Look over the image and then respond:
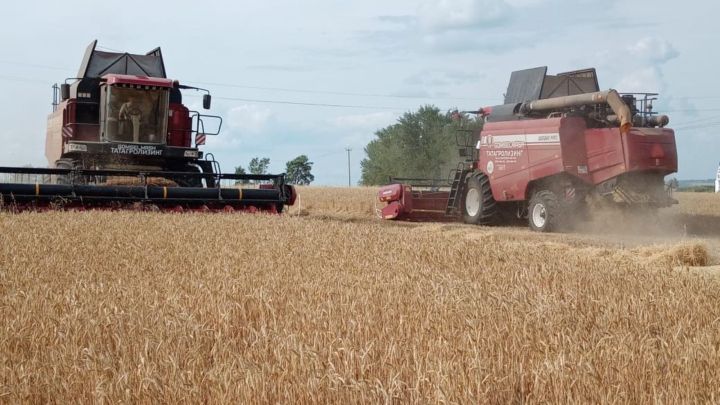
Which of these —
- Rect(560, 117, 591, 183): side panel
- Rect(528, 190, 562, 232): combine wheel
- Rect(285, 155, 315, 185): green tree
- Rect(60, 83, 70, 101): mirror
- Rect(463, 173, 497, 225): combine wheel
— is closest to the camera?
Rect(560, 117, 591, 183): side panel


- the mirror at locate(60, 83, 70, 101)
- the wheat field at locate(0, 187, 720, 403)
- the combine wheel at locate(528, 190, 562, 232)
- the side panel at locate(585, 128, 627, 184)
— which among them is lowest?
the wheat field at locate(0, 187, 720, 403)

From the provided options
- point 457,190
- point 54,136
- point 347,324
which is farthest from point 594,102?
point 347,324

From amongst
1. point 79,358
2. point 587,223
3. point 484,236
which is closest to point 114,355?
point 79,358

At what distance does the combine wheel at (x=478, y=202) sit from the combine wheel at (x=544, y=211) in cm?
138

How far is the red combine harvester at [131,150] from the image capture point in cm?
1376

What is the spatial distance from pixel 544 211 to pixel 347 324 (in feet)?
34.0

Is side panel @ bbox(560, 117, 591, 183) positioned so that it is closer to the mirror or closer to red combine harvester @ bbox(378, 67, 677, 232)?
red combine harvester @ bbox(378, 67, 677, 232)

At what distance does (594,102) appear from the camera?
13.6 m

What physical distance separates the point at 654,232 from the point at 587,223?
106 centimetres

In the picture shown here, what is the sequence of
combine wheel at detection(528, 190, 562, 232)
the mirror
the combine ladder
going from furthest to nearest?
the combine ladder
the mirror
combine wheel at detection(528, 190, 562, 232)

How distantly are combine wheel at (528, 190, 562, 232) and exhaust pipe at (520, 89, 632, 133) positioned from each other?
1.42 meters

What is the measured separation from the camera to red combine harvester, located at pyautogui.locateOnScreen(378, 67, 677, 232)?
13312 millimetres

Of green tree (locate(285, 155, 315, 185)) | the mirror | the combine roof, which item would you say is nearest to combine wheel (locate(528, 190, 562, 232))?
the combine roof

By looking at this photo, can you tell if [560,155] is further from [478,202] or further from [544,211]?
[478,202]
